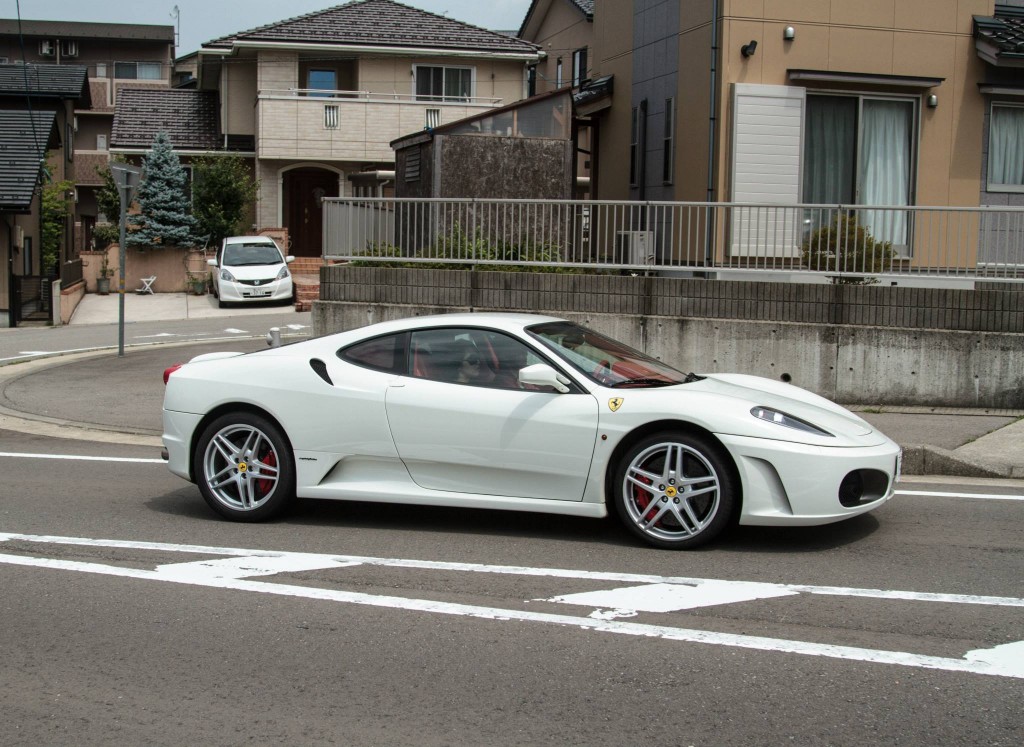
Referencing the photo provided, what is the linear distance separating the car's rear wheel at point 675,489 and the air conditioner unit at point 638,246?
631cm

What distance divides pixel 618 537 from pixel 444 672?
A: 2.44m

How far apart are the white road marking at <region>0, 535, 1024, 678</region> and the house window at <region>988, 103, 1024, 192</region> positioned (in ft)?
42.5

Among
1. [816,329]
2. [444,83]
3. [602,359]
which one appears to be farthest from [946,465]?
[444,83]

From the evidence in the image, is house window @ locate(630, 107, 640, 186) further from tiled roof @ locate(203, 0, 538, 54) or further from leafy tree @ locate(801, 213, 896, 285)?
tiled roof @ locate(203, 0, 538, 54)

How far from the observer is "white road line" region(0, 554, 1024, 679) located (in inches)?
182

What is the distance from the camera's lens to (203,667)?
15.3 ft

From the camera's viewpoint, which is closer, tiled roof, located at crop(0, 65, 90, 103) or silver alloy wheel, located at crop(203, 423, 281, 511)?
silver alloy wheel, located at crop(203, 423, 281, 511)

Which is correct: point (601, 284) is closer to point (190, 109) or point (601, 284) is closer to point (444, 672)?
point (444, 672)


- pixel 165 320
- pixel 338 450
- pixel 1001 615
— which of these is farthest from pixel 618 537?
pixel 165 320

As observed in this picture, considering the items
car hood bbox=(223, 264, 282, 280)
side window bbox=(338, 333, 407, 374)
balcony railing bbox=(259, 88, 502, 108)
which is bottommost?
side window bbox=(338, 333, 407, 374)

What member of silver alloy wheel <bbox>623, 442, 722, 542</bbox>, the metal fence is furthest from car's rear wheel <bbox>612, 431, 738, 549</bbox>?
the metal fence

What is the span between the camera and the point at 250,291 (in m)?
26.7

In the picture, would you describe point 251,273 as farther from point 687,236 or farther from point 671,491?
point 671,491

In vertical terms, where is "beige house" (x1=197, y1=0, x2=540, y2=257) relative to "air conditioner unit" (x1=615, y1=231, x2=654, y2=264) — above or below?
above
